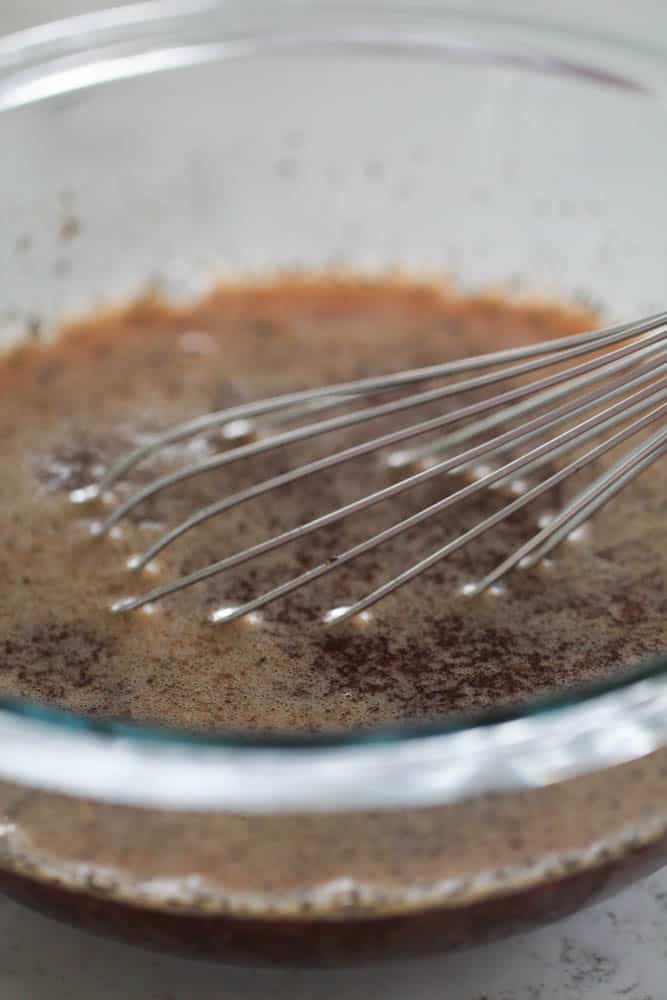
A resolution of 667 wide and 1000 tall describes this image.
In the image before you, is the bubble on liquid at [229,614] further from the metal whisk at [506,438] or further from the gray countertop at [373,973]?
the gray countertop at [373,973]

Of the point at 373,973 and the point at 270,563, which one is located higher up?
the point at 270,563

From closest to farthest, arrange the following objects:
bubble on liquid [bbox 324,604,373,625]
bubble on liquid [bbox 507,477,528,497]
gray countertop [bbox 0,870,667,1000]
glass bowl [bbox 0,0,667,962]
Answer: gray countertop [bbox 0,870,667,1000], bubble on liquid [bbox 324,604,373,625], bubble on liquid [bbox 507,477,528,497], glass bowl [bbox 0,0,667,962]

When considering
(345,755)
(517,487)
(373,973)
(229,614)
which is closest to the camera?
(345,755)

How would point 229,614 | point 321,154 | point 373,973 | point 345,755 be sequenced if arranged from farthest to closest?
point 321,154 < point 229,614 < point 373,973 < point 345,755

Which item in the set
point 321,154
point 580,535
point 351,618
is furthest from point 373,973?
point 321,154

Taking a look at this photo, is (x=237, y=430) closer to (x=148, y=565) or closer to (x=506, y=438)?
(x=148, y=565)

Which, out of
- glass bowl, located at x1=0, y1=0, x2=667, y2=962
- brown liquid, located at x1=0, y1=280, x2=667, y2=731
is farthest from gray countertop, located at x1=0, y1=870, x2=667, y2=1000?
glass bowl, located at x1=0, y1=0, x2=667, y2=962

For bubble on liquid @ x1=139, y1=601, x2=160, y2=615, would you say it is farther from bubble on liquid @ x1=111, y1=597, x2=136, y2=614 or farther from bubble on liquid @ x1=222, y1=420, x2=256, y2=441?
bubble on liquid @ x1=222, y1=420, x2=256, y2=441

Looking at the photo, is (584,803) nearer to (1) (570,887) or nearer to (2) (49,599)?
(1) (570,887)

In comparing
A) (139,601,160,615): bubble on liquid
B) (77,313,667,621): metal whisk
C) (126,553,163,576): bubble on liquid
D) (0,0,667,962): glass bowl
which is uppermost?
(0,0,667,962): glass bowl
